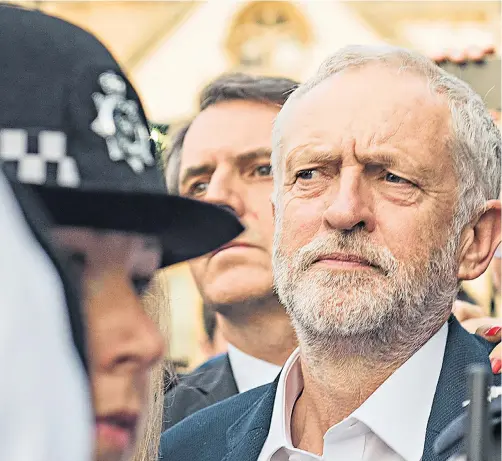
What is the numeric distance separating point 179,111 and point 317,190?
71.4ft

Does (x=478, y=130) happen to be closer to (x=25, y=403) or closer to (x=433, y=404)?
(x=433, y=404)

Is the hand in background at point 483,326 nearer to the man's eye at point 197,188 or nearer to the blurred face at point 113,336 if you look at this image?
the man's eye at point 197,188


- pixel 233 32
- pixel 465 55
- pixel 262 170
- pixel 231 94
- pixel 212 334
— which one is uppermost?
pixel 465 55

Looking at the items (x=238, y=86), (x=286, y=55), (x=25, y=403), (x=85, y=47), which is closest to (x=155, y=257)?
(x=85, y=47)

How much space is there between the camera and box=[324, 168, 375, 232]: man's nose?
115 inches

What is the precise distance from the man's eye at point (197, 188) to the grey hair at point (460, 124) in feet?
3.00

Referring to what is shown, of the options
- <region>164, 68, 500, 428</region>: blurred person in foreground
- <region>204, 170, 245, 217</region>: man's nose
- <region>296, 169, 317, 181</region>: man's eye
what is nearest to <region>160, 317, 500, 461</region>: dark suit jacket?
<region>296, 169, 317, 181</region>: man's eye

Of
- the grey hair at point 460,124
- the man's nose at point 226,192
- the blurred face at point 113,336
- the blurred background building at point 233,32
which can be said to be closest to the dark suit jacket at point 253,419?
the grey hair at point 460,124

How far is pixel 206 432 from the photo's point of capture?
10.4 ft

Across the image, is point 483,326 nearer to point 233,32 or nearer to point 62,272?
point 62,272

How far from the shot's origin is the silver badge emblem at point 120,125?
1786 mm

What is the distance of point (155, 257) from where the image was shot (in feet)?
6.35

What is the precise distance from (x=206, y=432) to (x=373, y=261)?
25.3 inches

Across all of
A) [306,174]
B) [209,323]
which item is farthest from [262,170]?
[209,323]
